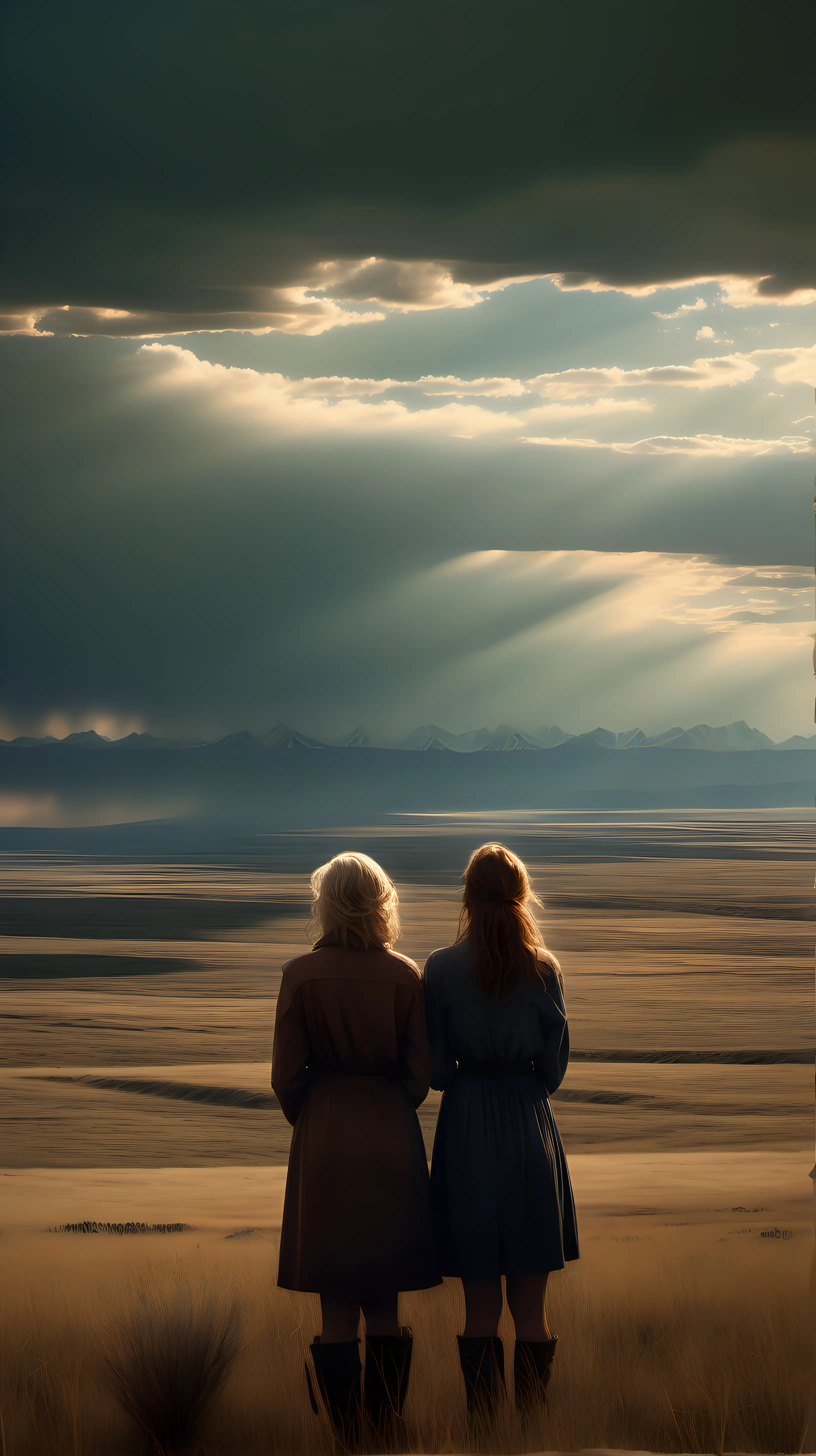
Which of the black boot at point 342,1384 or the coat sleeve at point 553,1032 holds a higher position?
the coat sleeve at point 553,1032

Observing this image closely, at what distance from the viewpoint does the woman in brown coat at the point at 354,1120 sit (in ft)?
9.23

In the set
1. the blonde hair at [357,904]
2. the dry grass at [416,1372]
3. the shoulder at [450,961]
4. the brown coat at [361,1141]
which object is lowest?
the dry grass at [416,1372]

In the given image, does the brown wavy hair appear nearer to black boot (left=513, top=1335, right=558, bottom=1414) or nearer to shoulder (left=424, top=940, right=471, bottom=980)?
shoulder (left=424, top=940, right=471, bottom=980)

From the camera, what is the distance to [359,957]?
283 cm

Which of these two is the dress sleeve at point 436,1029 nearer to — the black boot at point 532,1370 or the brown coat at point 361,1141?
the brown coat at point 361,1141

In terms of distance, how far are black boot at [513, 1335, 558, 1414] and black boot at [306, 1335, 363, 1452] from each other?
15.6 inches

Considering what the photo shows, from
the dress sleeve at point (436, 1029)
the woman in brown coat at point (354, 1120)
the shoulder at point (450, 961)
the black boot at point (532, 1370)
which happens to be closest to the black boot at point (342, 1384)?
the woman in brown coat at point (354, 1120)

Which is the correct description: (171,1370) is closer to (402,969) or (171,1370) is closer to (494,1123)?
(494,1123)

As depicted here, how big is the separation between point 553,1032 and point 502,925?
0.30m

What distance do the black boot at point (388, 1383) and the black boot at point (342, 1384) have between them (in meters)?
0.03

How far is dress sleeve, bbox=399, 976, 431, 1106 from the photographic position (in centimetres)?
→ 285

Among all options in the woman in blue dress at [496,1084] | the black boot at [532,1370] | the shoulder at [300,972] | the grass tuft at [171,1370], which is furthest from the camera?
the grass tuft at [171,1370]

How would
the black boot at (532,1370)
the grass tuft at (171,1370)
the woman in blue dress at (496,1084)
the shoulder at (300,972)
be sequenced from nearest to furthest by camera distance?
1. the shoulder at (300,972)
2. the woman in blue dress at (496,1084)
3. the black boot at (532,1370)
4. the grass tuft at (171,1370)

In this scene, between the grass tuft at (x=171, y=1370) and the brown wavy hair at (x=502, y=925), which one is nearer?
the brown wavy hair at (x=502, y=925)
